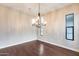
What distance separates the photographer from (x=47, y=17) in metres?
2.38

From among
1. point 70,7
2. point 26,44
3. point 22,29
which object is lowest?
point 26,44

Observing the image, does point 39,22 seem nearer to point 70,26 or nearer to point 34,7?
point 34,7

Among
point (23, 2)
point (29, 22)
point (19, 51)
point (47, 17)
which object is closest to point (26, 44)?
point (19, 51)

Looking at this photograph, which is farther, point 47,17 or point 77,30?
point 47,17

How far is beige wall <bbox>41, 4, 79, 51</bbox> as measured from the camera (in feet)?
7.31

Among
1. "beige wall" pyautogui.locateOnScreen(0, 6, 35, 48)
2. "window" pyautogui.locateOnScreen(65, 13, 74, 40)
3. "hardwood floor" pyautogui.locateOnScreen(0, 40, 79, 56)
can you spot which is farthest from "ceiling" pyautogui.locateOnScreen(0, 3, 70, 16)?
"hardwood floor" pyautogui.locateOnScreen(0, 40, 79, 56)

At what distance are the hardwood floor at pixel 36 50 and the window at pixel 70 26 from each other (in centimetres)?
31

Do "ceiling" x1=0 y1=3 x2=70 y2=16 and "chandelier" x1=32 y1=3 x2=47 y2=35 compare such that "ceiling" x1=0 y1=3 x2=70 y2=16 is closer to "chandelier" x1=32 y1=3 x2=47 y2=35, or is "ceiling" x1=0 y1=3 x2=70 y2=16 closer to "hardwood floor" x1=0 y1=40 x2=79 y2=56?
"chandelier" x1=32 y1=3 x2=47 y2=35

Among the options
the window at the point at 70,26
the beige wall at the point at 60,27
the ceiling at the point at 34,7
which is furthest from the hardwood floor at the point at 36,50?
the ceiling at the point at 34,7

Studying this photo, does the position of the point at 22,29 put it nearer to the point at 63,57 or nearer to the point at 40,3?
the point at 40,3

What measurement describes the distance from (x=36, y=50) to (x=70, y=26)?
91 cm

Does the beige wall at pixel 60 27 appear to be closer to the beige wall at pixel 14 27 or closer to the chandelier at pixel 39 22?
the chandelier at pixel 39 22

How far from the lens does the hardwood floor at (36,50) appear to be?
227 cm

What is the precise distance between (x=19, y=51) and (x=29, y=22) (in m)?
0.69
